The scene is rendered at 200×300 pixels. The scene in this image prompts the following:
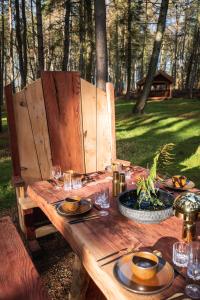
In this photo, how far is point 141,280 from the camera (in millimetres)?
1410

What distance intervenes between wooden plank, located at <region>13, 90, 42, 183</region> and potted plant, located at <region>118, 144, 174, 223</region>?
2.02 m

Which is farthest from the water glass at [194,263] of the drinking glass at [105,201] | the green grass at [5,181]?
the green grass at [5,181]

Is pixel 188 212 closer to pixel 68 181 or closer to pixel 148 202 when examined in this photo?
pixel 148 202

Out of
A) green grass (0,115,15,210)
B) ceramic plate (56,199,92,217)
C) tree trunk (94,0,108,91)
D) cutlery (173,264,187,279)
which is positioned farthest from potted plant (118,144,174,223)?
tree trunk (94,0,108,91)

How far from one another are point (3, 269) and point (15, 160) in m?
1.95

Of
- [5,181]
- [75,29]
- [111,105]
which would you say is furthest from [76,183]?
[75,29]

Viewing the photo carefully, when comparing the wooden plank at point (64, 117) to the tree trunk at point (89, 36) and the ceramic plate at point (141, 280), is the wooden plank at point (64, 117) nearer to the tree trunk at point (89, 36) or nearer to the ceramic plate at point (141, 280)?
the ceramic plate at point (141, 280)

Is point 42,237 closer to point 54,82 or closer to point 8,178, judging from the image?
point 54,82

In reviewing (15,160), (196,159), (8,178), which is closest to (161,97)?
(196,159)

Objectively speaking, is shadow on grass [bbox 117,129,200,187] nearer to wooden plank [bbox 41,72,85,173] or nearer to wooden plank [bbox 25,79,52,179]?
wooden plank [bbox 41,72,85,173]

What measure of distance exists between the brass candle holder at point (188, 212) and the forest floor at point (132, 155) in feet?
3.28

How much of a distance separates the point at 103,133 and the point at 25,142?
1174 millimetres

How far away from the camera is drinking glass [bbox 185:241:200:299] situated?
1343 mm

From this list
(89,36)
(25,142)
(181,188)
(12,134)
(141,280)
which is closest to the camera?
(141,280)
